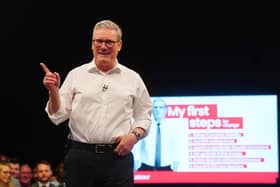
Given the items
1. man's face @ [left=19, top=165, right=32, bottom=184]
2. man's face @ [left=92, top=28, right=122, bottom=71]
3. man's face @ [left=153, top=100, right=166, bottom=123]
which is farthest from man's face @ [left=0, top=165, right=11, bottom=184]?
man's face @ [left=92, top=28, right=122, bottom=71]

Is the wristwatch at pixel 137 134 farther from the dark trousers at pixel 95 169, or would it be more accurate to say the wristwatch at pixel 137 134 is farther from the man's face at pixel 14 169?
the man's face at pixel 14 169

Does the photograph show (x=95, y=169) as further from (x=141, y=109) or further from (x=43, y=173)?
(x=43, y=173)

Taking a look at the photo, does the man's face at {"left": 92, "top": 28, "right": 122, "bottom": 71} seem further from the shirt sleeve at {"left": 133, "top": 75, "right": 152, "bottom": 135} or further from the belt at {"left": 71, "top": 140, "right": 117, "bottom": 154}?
the belt at {"left": 71, "top": 140, "right": 117, "bottom": 154}

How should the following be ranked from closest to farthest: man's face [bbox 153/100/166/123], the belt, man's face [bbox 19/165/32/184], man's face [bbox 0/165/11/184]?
the belt < man's face [bbox 0/165/11/184] < man's face [bbox 19/165/32/184] < man's face [bbox 153/100/166/123]

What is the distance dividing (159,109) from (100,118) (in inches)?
186

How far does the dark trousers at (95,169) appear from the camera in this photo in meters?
2.05

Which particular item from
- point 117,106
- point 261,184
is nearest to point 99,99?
point 117,106

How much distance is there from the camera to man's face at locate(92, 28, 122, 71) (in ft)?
6.75

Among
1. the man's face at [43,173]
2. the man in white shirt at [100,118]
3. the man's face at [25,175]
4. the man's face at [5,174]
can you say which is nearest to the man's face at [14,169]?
Answer: the man's face at [25,175]

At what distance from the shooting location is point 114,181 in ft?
6.73

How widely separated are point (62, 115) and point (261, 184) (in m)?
4.94

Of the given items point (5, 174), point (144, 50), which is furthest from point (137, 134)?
point (144, 50)

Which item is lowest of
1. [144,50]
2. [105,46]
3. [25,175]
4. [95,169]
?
[25,175]

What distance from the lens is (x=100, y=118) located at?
2.06 metres
